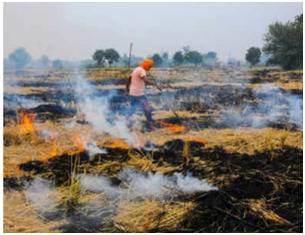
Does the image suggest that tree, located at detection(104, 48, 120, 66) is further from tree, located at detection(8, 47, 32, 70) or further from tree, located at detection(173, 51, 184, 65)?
tree, located at detection(8, 47, 32, 70)

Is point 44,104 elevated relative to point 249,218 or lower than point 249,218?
elevated

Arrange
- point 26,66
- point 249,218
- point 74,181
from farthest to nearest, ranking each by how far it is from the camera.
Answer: point 26,66 < point 74,181 < point 249,218

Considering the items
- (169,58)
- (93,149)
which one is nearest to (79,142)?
(93,149)

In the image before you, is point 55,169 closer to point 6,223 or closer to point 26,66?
point 6,223

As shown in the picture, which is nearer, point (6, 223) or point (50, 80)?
point (6, 223)

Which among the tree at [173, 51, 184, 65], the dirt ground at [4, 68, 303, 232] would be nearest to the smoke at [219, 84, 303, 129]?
the dirt ground at [4, 68, 303, 232]

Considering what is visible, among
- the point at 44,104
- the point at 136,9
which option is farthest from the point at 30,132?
the point at 136,9

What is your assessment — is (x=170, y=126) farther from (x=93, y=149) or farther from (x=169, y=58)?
(x=93, y=149)

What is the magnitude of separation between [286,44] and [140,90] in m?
1.98

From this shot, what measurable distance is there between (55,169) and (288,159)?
2683 millimetres

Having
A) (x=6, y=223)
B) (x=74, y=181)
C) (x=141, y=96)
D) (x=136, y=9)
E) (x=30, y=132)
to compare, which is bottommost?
(x=6, y=223)

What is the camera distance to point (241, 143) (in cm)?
595

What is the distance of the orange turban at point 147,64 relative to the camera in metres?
6.05

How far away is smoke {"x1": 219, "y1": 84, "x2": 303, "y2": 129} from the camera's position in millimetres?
6000
